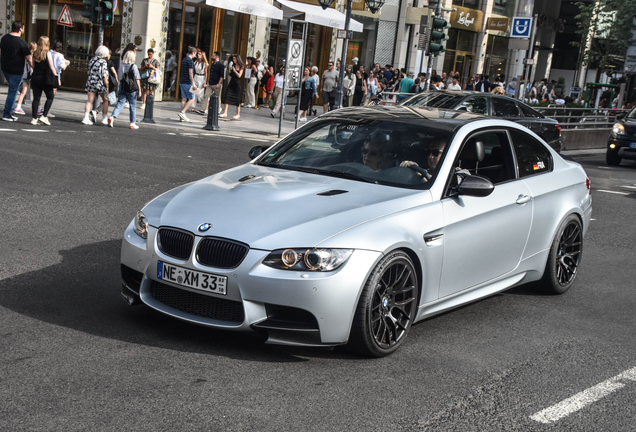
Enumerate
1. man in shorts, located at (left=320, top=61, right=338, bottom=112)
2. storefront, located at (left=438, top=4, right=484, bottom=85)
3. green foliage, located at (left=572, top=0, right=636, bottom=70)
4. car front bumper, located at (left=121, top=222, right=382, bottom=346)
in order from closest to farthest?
car front bumper, located at (left=121, top=222, right=382, bottom=346) → man in shorts, located at (left=320, top=61, right=338, bottom=112) → storefront, located at (left=438, top=4, right=484, bottom=85) → green foliage, located at (left=572, top=0, right=636, bottom=70)

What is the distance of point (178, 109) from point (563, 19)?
40.3 m

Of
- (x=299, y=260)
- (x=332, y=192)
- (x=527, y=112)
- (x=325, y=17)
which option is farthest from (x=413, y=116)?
(x=325, y=17)

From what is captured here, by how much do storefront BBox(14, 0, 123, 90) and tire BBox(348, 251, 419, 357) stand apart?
81.3 ft

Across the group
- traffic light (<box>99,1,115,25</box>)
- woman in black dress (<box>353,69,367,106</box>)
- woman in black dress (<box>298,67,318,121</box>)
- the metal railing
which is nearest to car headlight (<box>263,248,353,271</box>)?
traffic light (<box>99,1,115,25</box>)

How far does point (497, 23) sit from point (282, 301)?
42.2 meters

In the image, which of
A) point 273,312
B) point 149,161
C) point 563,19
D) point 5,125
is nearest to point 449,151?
point 273,312

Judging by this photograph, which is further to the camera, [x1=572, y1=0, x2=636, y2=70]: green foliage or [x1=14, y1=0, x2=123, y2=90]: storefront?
[x1=572, y1=0, x2=636, y2=70]: green foliage

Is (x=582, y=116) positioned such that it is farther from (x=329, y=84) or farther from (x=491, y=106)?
(x=491, y=106)

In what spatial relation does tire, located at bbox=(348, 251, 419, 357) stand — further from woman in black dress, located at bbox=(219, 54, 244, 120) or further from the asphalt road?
woman in black dress, located at bbox=(219, 54, 244, 120)

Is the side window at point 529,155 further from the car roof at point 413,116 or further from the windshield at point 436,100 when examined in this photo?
the windshield at point 436,100

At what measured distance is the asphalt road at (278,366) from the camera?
3805mm

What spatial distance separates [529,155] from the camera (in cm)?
636

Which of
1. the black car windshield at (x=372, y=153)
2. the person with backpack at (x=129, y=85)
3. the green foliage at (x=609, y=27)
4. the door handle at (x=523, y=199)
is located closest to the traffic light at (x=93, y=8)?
the person with backpack at (x=129, y=85)

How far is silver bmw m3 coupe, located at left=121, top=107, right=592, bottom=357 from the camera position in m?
4.41
